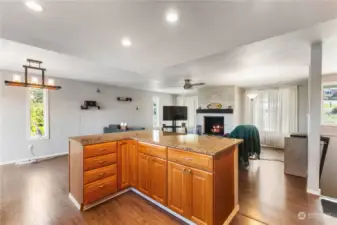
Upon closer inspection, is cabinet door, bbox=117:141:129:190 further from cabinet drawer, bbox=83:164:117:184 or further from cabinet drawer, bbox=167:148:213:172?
cabinet drawer, bbox=167:148:213:172

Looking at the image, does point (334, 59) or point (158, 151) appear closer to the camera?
point (158, 151)

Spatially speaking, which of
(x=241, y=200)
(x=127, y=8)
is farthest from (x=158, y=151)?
(x=127, y=8)

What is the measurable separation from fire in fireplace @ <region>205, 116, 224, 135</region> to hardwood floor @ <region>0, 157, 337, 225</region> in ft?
10.8

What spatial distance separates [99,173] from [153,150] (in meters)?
0.84

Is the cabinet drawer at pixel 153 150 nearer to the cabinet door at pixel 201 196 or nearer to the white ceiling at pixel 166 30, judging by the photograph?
the cabinet door at pixel 201 196

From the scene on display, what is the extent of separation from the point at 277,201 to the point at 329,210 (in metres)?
0.59

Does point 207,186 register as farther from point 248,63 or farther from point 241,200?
point 248,63

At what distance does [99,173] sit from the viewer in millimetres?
2336

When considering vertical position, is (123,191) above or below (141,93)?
below

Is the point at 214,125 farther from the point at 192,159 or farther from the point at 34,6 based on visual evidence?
the point at 34,6

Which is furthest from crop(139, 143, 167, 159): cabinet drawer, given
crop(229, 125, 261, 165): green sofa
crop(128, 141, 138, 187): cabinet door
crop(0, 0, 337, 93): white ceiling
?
crop(229, 125, 261, 165): green sofa

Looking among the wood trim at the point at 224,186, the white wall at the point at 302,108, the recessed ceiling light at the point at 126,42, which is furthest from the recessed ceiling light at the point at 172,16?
the white wall at the point at 302,108

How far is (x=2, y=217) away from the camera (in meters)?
2.06

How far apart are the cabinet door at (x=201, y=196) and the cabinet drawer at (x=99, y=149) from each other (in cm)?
123
